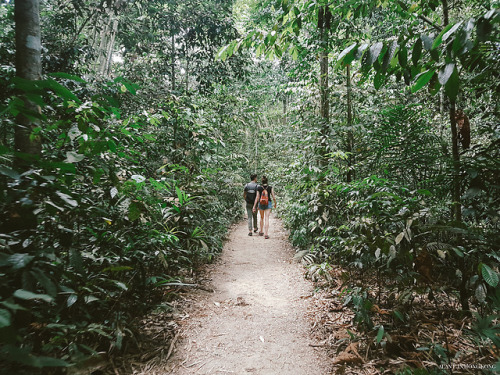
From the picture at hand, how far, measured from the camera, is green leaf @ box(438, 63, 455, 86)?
4.44 feet

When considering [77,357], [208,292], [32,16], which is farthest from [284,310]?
[32,16]

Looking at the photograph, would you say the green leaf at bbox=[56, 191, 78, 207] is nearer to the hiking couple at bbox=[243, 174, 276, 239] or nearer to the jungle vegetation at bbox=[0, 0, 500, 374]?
the jungle vegetation at bbox=[0, 0, 500, 374]

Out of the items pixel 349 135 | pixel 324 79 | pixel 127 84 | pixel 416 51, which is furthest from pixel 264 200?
pixel 416 51

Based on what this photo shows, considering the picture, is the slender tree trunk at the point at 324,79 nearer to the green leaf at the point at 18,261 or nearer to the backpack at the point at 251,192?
the backpack at the point at 251,192

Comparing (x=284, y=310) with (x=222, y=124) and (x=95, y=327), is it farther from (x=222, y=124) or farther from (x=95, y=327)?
(x=222, y=124)

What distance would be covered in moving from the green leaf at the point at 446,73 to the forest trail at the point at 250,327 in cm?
259

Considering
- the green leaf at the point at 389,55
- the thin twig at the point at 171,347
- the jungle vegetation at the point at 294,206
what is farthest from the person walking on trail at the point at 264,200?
the green leaf at the point at 389,55

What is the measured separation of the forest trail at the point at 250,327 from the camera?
2.59 metres

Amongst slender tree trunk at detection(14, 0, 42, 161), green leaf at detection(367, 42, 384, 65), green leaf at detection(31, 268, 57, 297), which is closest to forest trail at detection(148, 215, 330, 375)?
green leaf at detection(31, 268, 57, 297)

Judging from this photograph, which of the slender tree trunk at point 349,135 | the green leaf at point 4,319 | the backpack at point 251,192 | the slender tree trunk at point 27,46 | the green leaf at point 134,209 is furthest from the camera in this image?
the backpack at point 251,192

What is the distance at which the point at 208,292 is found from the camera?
427cm

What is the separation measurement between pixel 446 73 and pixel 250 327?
322 centimetres

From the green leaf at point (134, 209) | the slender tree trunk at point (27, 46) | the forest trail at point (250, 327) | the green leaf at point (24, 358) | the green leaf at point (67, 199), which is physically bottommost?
the forest trail at point (250, 327)

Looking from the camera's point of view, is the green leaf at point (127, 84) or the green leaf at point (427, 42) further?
the green leaf at point (127, 84)
